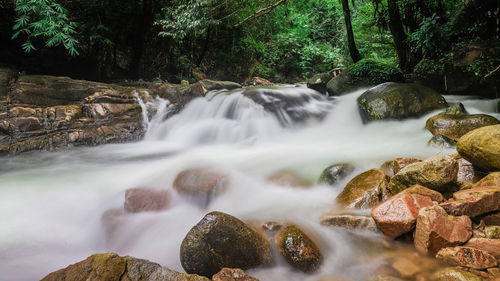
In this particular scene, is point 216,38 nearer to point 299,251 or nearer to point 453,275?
point 299,251

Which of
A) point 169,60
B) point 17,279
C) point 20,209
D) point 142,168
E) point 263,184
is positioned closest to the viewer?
point 17,279

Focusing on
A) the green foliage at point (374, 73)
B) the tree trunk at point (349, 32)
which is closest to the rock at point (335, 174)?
the green foliage at point (374, 73)

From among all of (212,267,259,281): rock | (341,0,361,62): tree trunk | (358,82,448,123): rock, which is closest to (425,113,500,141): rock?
(358,82,448,123): rock

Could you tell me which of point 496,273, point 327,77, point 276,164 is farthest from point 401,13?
point 496,273

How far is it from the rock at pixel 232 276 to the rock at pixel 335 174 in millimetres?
2073

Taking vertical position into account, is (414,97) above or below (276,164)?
above

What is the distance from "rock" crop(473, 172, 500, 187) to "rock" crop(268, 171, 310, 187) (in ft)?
6.28

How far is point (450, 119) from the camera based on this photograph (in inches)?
176

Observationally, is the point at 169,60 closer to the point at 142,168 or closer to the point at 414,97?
the point at 142,168

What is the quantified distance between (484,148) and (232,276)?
2852 millimetres

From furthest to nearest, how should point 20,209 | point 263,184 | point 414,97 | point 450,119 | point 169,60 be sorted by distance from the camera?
point 169,60, point 414,97, point 450,119, point 263,184, point 20,209

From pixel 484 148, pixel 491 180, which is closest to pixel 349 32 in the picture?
pixel 484 148

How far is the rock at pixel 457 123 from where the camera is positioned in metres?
4.06

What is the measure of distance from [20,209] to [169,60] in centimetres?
849
